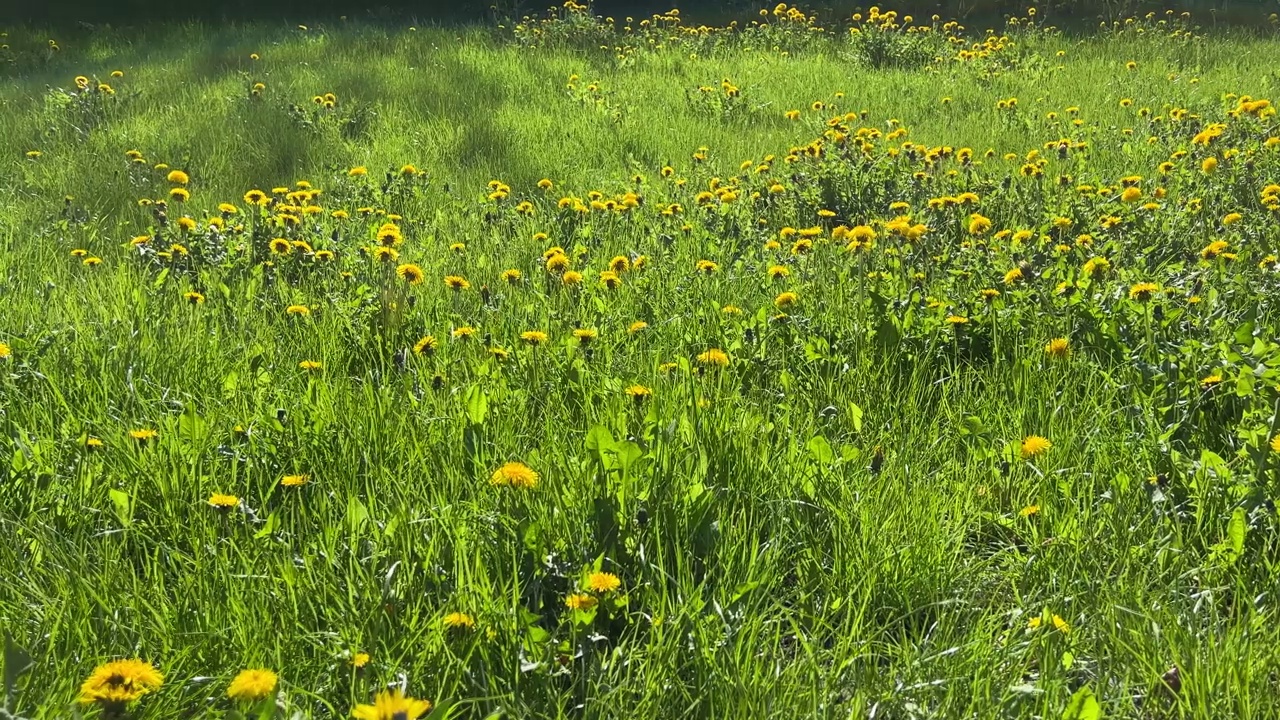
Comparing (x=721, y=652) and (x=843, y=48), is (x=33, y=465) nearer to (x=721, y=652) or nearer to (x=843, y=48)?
(x=721, y=652)

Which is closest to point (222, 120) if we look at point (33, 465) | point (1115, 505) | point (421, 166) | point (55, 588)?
point (421, 166)

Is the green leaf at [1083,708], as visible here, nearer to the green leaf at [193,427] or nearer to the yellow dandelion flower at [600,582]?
the yellow dandelion flower at [600,582]

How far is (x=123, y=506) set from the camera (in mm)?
1493

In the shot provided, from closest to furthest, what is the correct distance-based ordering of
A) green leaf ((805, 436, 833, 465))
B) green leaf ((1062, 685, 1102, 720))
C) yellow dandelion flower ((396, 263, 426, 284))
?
green leaf ((1062, 685, 1102, 720)) < green leaf ((805, 436, 833, 465)) < yellow dandelion flower ((396, 263, 426, 284))

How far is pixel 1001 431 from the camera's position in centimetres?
190

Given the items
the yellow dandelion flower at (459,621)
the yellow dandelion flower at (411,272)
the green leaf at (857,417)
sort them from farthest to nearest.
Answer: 1. the yellow dandelion flower at (411,272)
2. the green leaf at (857,417)
3. the yellow dandelion flower at (459,621)

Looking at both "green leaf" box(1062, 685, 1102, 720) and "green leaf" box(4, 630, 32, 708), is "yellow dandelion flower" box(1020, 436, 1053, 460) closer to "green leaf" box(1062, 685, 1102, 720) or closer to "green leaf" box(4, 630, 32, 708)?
"green leaf" box(1062, 685, 1102, 720)

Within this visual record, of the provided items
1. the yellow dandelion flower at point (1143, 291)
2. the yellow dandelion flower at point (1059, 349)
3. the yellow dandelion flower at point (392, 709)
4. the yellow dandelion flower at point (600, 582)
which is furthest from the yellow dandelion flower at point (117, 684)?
the yellow dandelion flower at point (1143, 291)

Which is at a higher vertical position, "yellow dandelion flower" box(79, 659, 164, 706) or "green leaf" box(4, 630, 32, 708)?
"green leaf" box(4, 630, 32, 708)

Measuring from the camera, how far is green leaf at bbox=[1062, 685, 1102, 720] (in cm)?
106

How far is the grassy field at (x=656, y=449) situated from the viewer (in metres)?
1.21

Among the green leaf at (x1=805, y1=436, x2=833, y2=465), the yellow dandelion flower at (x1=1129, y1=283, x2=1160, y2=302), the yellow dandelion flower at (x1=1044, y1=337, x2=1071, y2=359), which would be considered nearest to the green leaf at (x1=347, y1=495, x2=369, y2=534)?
the green leaf at (x1=805, y1=436, x2=833, y2=465)

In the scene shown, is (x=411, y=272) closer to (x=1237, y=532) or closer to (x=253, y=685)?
(x=253, y=685)

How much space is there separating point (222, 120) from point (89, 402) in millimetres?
4283
